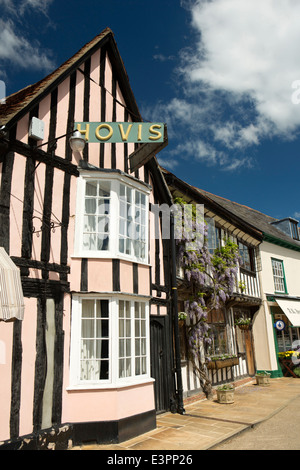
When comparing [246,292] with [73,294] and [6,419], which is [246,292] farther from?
[6,419]

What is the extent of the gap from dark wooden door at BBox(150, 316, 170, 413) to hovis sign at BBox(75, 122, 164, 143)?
400 centimetres

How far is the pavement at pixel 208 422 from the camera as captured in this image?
18.4 ft

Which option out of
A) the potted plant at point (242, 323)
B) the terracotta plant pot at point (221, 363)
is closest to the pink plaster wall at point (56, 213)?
the terracotta plant pot at point (221, 363)

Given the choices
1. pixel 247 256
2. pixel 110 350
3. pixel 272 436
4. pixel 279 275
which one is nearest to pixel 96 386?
pixel 110 350

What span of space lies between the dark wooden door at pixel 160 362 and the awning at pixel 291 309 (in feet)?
27.1

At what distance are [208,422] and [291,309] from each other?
9.48 m

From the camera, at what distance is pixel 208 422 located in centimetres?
694

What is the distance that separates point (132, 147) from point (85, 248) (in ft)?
9.34

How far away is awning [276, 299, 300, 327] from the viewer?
567 inches

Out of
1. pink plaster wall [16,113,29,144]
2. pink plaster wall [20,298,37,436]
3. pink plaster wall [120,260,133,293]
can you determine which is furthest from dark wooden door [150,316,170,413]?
pink plaster wall [16,113,29,144]

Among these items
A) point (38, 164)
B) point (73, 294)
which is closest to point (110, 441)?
point (73, 294)

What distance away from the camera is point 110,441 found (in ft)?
18.9

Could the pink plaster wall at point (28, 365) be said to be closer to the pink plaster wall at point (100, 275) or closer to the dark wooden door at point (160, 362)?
the pink plaster wall at point (100, 275)

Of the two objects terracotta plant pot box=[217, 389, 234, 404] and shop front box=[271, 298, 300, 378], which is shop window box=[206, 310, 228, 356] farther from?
shop front box=[271, 298, 300, 378]
